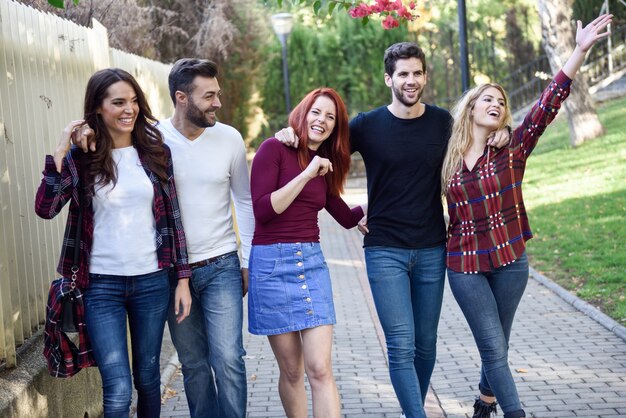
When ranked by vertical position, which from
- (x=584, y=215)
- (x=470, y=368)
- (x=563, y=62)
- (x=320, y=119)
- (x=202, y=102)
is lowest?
(x=470, y=368)

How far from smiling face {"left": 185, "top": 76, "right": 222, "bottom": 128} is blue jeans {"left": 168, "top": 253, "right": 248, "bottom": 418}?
666 mm

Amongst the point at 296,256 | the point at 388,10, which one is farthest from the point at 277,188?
the point at 388,10

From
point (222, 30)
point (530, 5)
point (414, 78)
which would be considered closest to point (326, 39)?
point (530, 5)

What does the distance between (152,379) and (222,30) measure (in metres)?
12.1

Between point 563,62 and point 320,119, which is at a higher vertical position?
point 563,62

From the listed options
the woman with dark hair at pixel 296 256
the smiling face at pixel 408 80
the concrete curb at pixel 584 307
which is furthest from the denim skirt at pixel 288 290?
the concrete curb at pixel 584 307

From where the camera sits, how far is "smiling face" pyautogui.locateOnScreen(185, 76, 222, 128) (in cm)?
443

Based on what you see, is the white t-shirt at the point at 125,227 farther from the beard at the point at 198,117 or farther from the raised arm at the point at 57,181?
the beard at the point at 198,117

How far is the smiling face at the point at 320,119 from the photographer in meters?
4.46

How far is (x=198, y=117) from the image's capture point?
14.6ft

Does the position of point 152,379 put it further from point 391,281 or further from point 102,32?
point 102,32

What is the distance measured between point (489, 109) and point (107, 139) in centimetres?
192

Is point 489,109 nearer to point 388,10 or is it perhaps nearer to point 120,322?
point 388,10

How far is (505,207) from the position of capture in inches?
187
